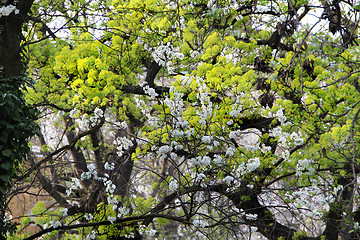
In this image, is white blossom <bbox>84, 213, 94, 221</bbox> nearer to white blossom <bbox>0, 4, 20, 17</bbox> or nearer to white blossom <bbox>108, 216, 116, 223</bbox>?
white blossom <bbox>108, 216, 116, 223</bbox>

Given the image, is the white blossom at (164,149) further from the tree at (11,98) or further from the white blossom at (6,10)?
the white blossom at (6,10)

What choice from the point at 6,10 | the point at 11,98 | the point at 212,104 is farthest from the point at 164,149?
the point at 6,10

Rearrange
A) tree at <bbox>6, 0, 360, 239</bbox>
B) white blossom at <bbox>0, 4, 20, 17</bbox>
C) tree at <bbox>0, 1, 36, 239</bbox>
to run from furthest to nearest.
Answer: tree at <bbox>6, 0, 360, 239</bbox> < tree at <bbox>0, 1, 36, 239</bbox> < white blossom at <bbox>0, 4, 20, 17</bbox>

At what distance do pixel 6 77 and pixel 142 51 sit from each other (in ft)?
10.4

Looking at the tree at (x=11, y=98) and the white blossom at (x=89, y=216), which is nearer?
the tree at (x=11, y=98)

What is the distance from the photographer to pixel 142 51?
7.59m

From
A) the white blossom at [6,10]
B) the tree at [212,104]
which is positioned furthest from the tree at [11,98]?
the tree at [212,104]

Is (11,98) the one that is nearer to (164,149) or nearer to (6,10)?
(6,10)

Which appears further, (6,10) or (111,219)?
(111,219)

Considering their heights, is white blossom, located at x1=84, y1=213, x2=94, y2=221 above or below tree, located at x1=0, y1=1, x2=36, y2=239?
below

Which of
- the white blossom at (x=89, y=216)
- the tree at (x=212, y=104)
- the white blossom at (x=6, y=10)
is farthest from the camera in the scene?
the white blossom at (x=89, y=216)

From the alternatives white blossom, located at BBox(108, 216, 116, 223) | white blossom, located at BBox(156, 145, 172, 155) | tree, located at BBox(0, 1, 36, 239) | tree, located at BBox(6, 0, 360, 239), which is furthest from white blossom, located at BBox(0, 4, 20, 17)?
white blossom, located at BBox(108, 216, 116, 223)

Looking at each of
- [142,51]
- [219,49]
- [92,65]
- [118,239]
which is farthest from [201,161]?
[118,239]

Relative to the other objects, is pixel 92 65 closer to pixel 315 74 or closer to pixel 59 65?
pixel 59 65
